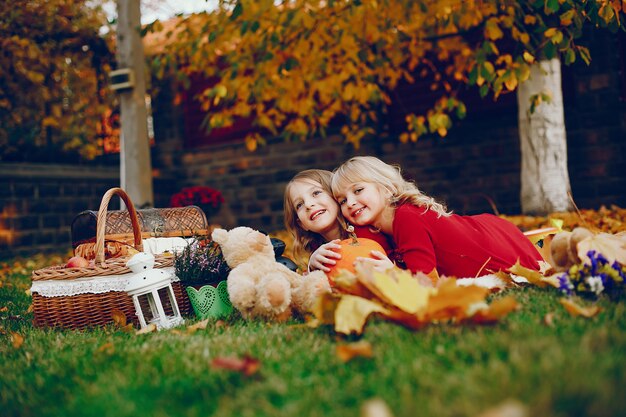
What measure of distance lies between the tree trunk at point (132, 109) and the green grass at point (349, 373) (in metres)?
4.62

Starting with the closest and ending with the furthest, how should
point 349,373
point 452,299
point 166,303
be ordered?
point 349,373
point 452,299
point 166,303

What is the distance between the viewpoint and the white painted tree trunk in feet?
18.6

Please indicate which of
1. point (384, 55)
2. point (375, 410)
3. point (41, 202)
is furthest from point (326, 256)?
point (41, 202)

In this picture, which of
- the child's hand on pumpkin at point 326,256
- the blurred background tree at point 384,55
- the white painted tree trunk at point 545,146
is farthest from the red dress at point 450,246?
the white painted tree trunk at point 545,146

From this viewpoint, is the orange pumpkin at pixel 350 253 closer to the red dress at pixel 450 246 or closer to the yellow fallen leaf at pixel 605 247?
the red dress at pixel 450 246

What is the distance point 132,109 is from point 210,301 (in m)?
4.49

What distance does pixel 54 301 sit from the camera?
2.88 metres

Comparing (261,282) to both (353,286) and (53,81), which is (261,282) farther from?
(53,81)

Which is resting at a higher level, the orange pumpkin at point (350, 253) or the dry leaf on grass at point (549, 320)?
the orange pumpkin at point (350, 253)

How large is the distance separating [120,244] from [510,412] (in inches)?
113

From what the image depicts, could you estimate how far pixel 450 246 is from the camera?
301 cm

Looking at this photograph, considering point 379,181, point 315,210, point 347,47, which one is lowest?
point 315,210

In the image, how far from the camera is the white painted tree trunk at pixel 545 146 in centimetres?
568

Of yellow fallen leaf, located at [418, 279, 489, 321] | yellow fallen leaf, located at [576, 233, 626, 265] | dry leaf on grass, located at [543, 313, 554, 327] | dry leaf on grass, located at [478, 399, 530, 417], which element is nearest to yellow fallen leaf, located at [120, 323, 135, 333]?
yellow fallen leaf, located at [418, 279, 489, 321]
